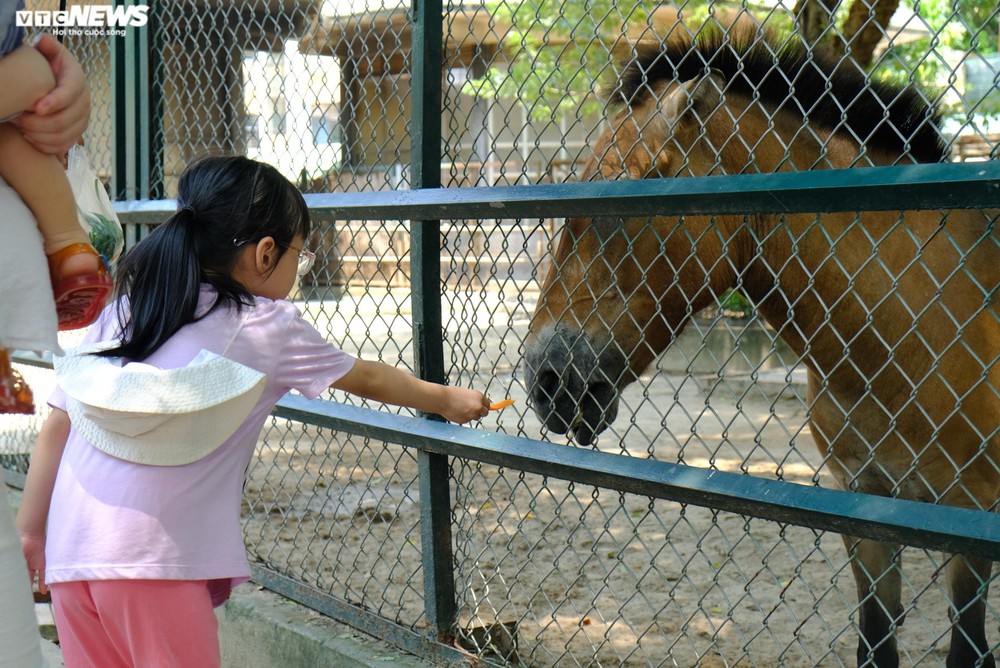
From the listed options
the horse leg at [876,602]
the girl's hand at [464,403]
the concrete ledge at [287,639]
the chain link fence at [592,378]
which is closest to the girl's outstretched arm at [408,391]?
the girl's hand at [464,403]

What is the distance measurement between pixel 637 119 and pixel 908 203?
115cm

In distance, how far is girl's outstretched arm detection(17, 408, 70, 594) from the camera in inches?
87.8

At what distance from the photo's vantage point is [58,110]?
1.65 meters

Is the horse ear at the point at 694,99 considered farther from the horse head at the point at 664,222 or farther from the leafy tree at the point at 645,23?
the leafy tree at the point at 645,23

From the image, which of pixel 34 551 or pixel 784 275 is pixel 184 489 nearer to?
pixel 34 551

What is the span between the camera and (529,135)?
1689 centimetres

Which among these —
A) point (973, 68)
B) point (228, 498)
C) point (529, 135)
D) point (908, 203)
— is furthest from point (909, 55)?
point (228, 498)

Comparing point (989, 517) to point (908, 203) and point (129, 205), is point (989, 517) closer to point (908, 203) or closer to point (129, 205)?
point (908, 203)

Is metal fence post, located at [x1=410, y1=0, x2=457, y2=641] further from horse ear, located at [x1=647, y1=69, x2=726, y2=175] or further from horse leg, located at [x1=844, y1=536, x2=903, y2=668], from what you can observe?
horse leg, located at [x1=844, y1=536, x2=903, y2=668]

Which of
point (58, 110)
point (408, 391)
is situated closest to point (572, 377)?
point (408, 391)

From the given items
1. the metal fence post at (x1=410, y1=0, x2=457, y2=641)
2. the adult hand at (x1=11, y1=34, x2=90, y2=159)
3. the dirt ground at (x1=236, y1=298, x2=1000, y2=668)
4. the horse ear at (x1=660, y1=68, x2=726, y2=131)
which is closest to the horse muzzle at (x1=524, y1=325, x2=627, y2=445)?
the dirt ground at (x1=236, y1=298, x2=1000, y2=668)

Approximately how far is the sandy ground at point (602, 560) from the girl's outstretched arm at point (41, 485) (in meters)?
1.13

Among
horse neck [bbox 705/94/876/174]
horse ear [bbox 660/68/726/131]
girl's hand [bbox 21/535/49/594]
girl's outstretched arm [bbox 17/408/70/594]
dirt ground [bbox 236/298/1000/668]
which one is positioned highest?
horse ear [bbox 660/68/726/131]

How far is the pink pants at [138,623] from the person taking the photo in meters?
2.00
